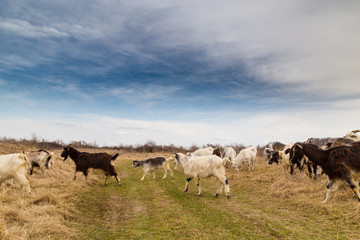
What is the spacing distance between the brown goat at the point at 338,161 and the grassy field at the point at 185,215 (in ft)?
2.42

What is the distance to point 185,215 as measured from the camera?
7641mm

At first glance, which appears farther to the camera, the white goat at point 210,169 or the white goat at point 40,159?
the white goat at point 40,159

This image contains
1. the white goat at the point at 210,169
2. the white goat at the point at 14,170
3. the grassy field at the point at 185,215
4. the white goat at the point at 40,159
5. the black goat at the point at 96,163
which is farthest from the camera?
the white goat at the point at 40,159

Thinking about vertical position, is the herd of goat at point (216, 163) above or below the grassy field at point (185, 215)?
above

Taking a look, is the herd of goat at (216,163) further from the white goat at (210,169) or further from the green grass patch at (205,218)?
the green grass patch at (205,218)

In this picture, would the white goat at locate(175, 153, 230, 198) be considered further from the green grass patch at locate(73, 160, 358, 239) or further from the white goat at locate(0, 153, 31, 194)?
the white goat at locate(0, 153, 31, 194)

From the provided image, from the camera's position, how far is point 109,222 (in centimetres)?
737

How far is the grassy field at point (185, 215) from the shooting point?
591 centimetres

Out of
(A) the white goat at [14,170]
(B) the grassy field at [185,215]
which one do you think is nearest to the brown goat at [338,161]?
(B) the grassy field at [185,215]

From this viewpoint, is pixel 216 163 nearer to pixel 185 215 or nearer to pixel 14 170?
pixel 185 215

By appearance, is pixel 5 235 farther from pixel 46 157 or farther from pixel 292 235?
pixel 46 157

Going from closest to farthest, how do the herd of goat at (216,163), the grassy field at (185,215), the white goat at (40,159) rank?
the grassy field at (185,215), the herd of goat at (216,163), the white goat at (40,159)

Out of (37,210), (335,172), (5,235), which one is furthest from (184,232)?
(335,172)

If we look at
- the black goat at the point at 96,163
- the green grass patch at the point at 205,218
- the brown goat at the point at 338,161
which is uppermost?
the brown goat at the point at 338,161
